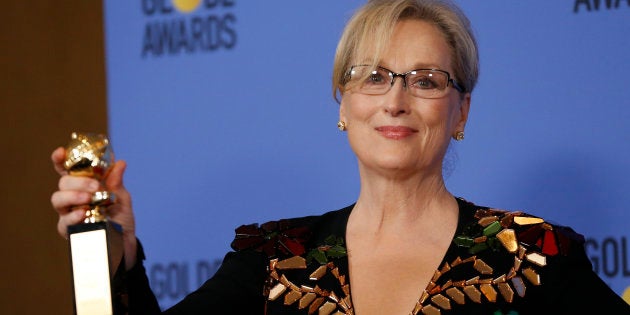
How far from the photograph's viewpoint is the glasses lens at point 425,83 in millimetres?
2264

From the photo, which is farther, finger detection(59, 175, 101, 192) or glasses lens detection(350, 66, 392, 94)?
glasses lens detection(350, 66, 392, 94)

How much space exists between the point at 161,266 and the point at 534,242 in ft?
4.19

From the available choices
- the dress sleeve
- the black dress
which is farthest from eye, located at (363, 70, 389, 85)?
the dress sleeve

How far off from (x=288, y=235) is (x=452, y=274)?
42 cm

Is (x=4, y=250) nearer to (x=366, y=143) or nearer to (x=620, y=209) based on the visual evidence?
(x=366, y=143)

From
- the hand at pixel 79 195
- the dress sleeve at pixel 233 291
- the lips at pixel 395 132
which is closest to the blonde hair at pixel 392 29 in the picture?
the lips at pixel 395 132

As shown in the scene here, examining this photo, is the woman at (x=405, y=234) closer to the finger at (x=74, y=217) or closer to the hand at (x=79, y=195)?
the hand at (x=79, y=195)

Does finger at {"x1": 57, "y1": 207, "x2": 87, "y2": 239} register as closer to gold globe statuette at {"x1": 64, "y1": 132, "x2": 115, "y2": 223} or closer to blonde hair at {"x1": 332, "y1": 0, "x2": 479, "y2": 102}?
gold globe statuette at {"x1": 64, "y1": 132, "x2": 115, "y2": 223}

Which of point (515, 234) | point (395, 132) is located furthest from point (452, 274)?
point (395, 132)

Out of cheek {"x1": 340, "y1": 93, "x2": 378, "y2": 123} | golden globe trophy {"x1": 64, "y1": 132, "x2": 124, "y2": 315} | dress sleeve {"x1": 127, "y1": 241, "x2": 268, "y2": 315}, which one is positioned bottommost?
dress sleeve {"x1": 127, "y1": 241, "x2": 268, "y2": 315}

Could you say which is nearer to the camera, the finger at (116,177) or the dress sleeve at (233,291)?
the finger at (116,177)

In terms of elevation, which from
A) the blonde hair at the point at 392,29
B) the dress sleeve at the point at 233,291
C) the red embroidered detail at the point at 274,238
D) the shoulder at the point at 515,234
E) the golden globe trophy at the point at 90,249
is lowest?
the dress sleeve at the point at 233,291

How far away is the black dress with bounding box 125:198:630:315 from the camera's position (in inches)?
83.4

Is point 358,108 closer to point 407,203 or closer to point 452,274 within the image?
point 407,203
